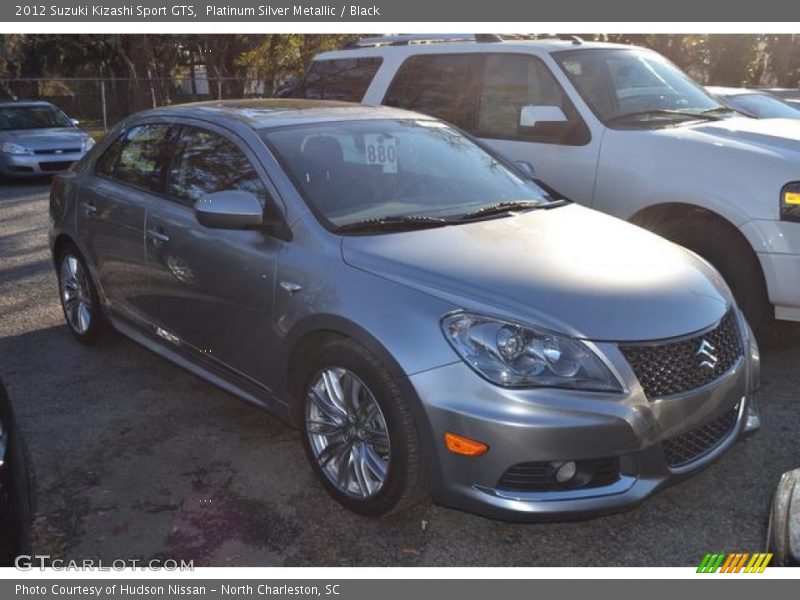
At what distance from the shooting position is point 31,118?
15.1 metres

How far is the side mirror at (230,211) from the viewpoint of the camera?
12.0 ft

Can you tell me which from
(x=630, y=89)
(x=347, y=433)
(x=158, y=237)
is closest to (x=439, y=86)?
(x=630, y=89)

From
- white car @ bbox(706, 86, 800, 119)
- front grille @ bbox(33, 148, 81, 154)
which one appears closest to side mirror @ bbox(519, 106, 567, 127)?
white car @ bbox(706, 86, 800, 119)

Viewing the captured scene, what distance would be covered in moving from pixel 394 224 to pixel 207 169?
1.22 m

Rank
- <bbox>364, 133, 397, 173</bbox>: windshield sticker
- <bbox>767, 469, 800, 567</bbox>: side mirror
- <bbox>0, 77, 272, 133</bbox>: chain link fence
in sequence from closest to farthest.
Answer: <bbox>767, 469, 800, 567</bbox>: side mirror, <bbox>364, 133, 397, 173</bbox>: windshield sticker, <bbox>0, 77, 272, 133</bbox>: chain link fence

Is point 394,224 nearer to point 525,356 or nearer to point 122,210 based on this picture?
point 525,356

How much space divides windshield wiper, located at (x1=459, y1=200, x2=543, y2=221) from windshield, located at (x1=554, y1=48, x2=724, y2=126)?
5.27 feet

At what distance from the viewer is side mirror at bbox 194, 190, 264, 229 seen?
3666 millimetres

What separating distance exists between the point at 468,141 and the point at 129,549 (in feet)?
9.60

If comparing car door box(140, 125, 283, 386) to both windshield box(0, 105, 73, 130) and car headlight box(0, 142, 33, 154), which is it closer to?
car headlight box(0, 142, 33, 154)

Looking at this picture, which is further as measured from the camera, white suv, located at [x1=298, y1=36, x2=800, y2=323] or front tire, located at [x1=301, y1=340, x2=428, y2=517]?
white suv, located at [x1=298, y1=36, x2=800, y2=323]

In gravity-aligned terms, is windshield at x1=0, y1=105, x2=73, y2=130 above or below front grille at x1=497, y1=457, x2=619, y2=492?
below

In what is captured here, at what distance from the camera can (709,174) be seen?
4953 millimetres

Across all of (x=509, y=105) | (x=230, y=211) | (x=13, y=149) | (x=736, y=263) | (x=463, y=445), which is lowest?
(x=13, y=149)
